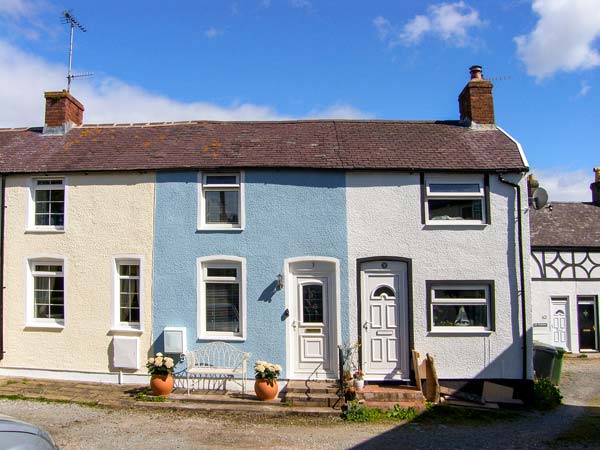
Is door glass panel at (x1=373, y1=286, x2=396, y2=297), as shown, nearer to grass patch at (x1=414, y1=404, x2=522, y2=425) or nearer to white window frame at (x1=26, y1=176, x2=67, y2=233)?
grass patch at (x1=414, y1=404, x2=522, y2=425)

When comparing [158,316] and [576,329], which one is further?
[576,329]

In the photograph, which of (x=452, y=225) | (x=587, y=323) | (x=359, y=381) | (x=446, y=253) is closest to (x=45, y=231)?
(x=359, y=381)

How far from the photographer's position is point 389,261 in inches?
412

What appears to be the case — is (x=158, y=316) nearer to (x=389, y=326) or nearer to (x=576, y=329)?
(x=389, y=326)

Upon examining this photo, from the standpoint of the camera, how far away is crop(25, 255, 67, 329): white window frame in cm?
1075

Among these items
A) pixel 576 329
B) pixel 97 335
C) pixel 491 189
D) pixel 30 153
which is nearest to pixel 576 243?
pixel 576 329

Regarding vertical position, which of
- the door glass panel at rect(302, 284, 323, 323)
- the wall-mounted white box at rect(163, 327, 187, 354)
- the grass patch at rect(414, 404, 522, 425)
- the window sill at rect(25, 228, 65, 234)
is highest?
the window sill at rect(25, 228, 65, 234)

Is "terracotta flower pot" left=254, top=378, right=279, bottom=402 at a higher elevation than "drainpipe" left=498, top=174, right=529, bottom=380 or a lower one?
lower

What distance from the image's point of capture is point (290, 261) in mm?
10375

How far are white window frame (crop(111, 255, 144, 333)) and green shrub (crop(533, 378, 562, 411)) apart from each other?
8.61 m

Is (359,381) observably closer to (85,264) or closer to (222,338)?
(222,338)

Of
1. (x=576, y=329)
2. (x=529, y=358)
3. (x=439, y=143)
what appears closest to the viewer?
(x=529, y=358)

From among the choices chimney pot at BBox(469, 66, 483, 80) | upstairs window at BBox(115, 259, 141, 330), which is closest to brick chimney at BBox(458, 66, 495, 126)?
chimney pot at BBox(469, 66, 483, 80)

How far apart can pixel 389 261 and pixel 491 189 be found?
2.82 metres
